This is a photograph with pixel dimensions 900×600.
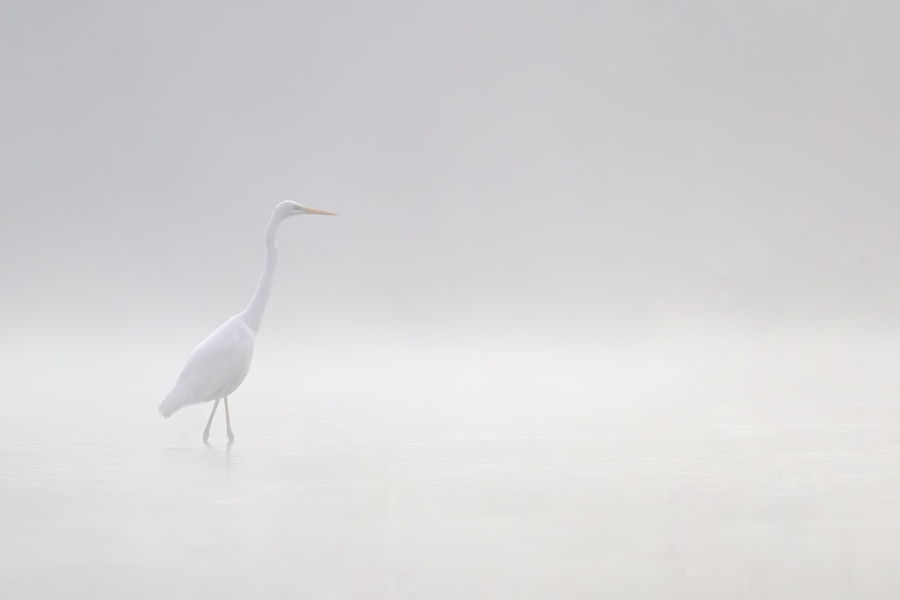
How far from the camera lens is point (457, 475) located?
114 inches

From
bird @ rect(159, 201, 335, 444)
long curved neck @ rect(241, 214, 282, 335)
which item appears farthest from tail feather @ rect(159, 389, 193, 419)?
long curved neck @ rect(241, 214, 282, 335)

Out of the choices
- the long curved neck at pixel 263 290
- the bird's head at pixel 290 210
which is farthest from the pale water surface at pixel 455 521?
the bird's head at pixel 290 210

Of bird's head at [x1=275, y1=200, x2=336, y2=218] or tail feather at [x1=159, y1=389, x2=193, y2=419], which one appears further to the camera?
bird's head at [x1=275, y1=200, x2=336, y2=218]

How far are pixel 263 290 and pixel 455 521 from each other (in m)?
2.18

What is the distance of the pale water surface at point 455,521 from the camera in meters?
1.71

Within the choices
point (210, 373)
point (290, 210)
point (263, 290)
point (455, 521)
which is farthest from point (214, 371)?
point (455, 521)

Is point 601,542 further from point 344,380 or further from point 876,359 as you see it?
point 876,359

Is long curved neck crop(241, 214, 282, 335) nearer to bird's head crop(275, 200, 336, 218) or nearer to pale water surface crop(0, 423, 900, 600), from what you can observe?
bird's head crop(275, 200, 336, 218)

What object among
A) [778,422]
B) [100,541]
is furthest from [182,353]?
[100,541]

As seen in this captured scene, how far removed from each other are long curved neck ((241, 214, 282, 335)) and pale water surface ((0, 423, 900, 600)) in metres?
0.76

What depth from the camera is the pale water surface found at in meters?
1.71

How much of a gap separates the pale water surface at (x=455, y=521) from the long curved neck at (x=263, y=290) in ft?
2.50

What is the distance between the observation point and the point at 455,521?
7.32 ft

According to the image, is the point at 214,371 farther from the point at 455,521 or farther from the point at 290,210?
the point at 455,521
